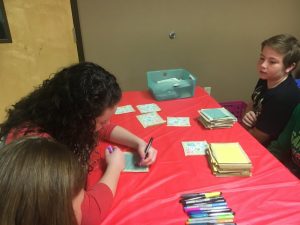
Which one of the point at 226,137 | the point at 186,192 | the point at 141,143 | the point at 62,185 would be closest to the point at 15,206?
the point at 62,185

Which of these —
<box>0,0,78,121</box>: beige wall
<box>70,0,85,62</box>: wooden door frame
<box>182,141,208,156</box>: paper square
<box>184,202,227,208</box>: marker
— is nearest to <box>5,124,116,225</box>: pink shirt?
<box>184,202,227,208</box>: marker

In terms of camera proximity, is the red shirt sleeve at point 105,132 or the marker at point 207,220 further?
the red shirt sleeve at point 105,132

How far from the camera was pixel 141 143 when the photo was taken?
125cm

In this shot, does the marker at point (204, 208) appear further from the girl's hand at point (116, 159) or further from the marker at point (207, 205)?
the girl's hand at point (116, 159)

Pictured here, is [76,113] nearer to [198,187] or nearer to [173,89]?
[198,187]

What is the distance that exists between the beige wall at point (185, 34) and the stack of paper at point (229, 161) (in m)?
1.58

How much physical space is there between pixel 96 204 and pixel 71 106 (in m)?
0.35

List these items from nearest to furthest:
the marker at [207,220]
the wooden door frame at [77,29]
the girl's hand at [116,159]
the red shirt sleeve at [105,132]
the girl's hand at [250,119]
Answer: the marker at [207,220]
the girl's hand at [116,159]
the red shirt sleeve at [105,132]
the girl's hand at [250,119]
the wooden door frame at [77,29]

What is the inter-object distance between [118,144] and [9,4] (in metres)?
1.80

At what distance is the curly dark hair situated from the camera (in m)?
0.99

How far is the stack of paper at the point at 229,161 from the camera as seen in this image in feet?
3.51

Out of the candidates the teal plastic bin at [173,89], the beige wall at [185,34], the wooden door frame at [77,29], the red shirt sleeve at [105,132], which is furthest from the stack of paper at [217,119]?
the wooden door frame at [77,29]

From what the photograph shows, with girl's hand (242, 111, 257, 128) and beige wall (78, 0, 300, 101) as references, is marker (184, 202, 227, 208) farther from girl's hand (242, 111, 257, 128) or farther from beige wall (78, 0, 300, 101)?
beige wall (78, 0, 300, 101)

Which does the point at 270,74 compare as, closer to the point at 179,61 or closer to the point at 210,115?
the point at 210,115
